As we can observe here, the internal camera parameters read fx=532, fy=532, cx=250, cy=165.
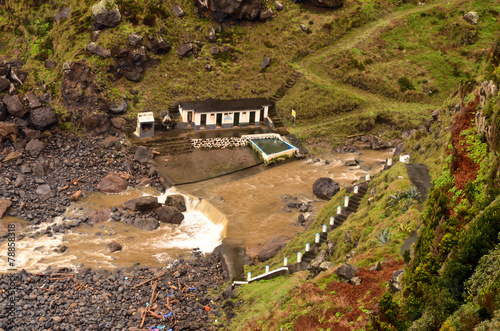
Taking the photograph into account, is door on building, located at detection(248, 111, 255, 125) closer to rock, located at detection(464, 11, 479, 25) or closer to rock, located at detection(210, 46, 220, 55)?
rock, located at detection(210, 46, 220, 55)

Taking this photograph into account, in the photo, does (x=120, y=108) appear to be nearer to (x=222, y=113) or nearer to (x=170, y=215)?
(x=222, y=113)

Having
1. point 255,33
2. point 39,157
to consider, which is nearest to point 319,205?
point 39,157

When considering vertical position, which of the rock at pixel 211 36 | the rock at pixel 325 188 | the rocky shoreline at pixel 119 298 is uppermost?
the rock at pixel 211 36

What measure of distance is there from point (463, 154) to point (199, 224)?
79.3 feet

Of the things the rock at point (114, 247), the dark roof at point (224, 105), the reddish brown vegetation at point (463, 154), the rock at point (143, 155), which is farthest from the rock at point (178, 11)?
the reddish brown vegetation at point (463, 154)

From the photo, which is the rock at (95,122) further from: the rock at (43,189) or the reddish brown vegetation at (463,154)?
the reddish brown vegetation at (463,154)

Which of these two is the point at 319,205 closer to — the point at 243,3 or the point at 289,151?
the point at 289,151

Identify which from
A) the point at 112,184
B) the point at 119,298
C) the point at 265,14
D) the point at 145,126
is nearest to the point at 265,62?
the point at 265,14

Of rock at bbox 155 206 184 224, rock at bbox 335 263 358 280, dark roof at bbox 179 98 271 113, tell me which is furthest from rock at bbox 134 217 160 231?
rock at bbox 335 263 358 280

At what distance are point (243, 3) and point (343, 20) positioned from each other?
46.6 feet

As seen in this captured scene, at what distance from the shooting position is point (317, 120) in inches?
2457

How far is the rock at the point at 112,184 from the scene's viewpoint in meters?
49.1

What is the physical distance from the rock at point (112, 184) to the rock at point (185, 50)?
21.5 meters

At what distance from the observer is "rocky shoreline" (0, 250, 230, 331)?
32219 mm
